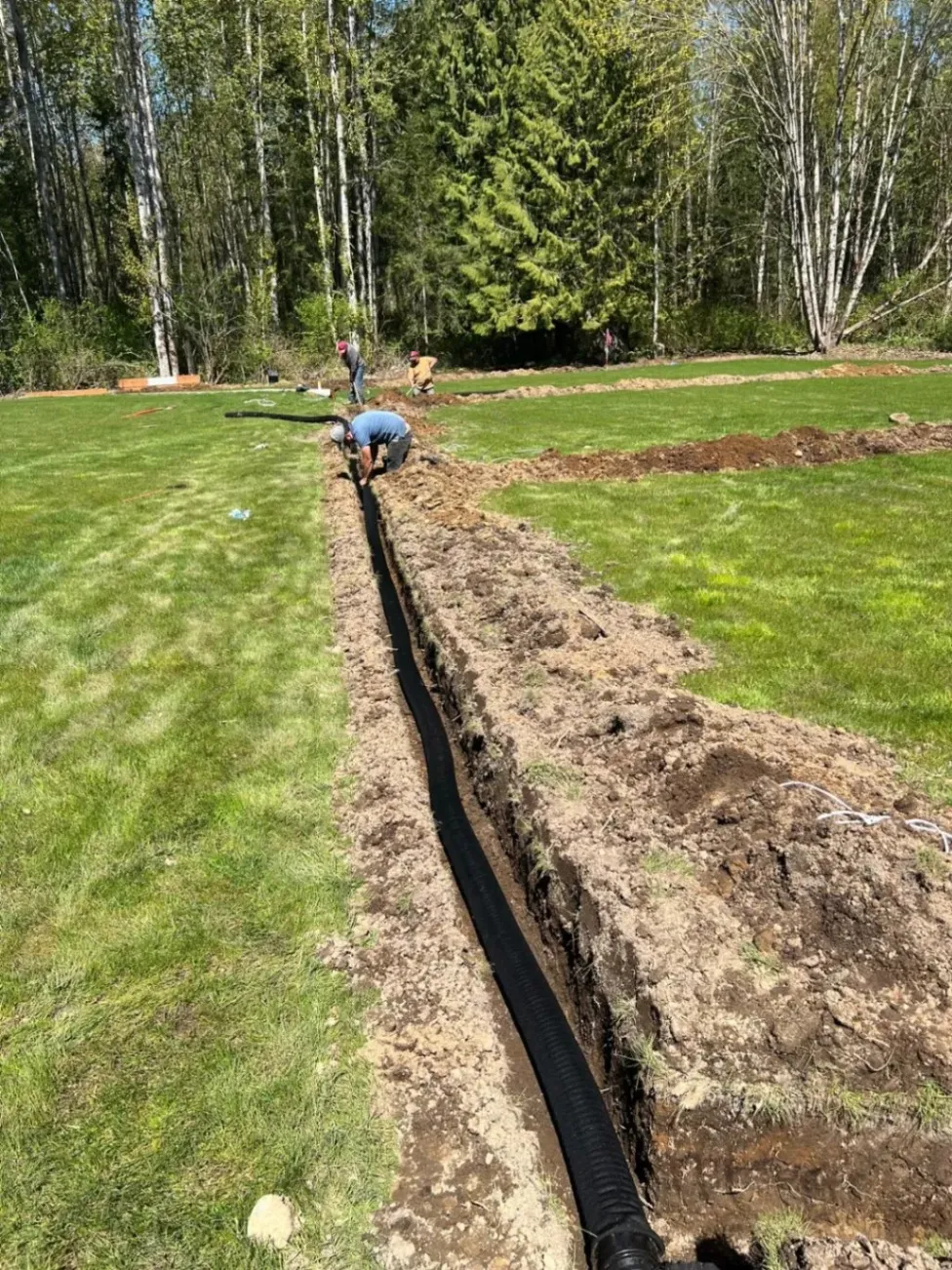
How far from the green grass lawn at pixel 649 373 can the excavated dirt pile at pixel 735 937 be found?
19468 mm

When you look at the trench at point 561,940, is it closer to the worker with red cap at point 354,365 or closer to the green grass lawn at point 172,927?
the green grass lawn at point 172,927

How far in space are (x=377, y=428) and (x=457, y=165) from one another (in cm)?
2659

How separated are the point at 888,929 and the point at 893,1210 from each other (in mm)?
816

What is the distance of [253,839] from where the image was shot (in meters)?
3.70

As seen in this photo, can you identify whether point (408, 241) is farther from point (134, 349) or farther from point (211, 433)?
point (211, 433)

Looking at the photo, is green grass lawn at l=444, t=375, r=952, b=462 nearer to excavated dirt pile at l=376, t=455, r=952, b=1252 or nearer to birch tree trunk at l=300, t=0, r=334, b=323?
excavated dirt pile at l=376, t=455, r=952, b=1252

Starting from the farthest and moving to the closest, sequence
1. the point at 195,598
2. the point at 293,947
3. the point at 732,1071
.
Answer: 1. the point at 195,598
2. the point at 293,947
3. the point at 732,1071

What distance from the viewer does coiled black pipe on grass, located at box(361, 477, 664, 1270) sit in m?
2.22

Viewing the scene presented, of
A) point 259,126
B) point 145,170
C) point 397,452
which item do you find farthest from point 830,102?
point 397,452

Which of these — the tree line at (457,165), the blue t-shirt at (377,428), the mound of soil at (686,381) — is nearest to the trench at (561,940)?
the blue t-shirt at (377,428)

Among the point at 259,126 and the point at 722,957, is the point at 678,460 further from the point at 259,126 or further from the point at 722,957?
the point at 259,126

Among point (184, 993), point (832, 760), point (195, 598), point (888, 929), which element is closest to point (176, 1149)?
point (184, 993)

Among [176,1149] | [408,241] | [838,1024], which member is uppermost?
[408,241]

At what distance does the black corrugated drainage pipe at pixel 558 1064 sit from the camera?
2.22 meters
